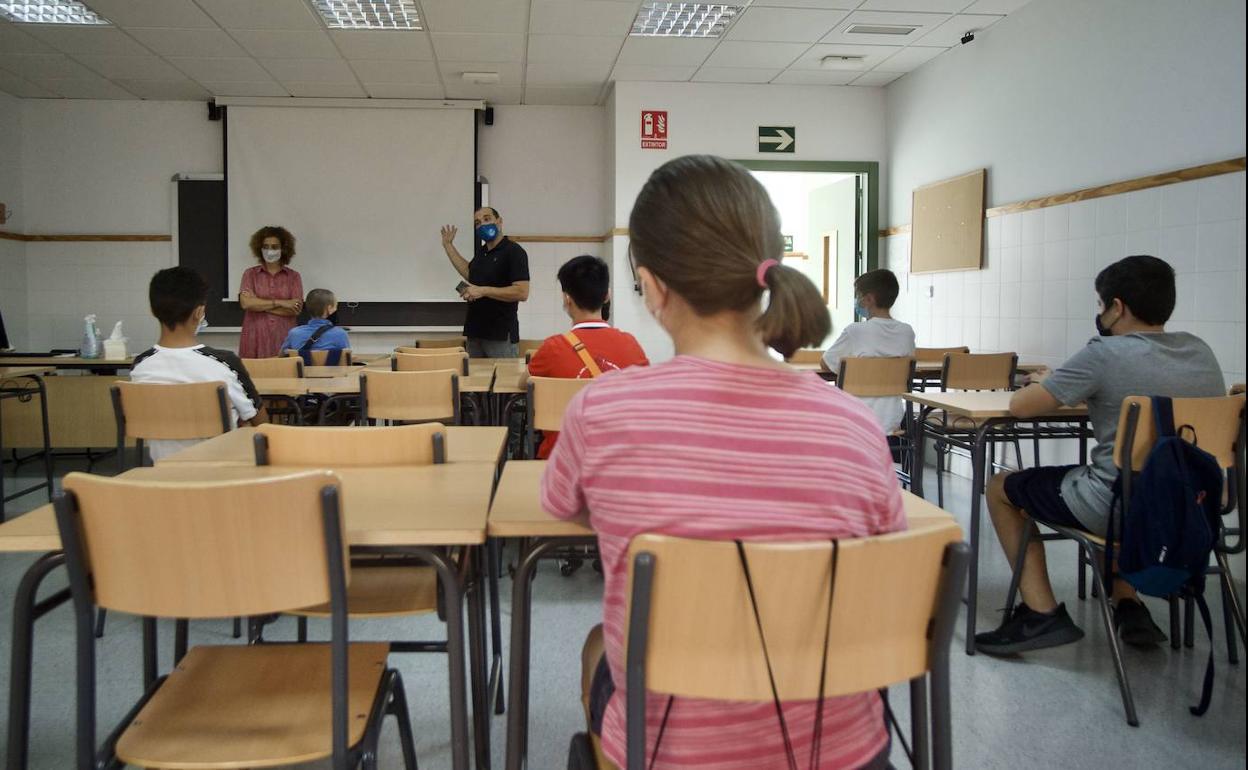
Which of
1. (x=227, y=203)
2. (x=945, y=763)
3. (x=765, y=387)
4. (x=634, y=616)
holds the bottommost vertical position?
(x=945, y=763)

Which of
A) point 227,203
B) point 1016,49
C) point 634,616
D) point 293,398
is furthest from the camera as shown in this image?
point 227,203

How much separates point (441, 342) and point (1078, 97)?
459 centimetres

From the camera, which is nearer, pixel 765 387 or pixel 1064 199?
pixel 765 387

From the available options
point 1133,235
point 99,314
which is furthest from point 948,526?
point 99,314

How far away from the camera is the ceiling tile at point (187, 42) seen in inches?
221

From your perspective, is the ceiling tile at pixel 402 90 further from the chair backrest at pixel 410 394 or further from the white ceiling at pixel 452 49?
the chair backrest at pixel 410 394

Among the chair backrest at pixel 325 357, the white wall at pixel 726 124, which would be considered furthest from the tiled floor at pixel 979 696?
the white wall at pixel 726 124

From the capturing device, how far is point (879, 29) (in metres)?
5.55

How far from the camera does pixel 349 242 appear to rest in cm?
748

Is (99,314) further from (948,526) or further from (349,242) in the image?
(948,526)

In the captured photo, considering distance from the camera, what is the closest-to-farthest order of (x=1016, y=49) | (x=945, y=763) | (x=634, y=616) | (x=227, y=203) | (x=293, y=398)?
(x=634, y=616) < (x=945, y=763) < (x=293, y=398) < (x=1016, y=49) < (x=227, y=203)

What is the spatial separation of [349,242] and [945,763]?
7.22 m

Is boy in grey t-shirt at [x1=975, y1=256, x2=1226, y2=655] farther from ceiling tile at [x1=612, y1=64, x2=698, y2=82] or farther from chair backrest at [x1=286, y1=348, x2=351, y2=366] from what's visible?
ceiling tile at [x1=612, y1=64, x2=698, y2=82]

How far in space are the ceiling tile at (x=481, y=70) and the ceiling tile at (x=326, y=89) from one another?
0.81 meters
